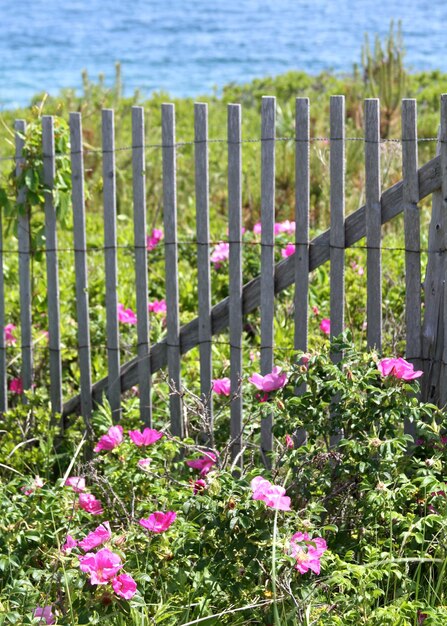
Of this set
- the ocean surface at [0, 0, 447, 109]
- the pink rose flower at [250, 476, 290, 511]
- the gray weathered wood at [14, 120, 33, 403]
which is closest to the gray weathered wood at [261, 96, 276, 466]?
the pink rose flower at [250, 476, 290, 511]

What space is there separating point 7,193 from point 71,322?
81cm

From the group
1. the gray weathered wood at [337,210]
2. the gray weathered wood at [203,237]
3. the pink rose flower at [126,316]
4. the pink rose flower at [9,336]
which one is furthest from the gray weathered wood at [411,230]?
the pink rose flower at [9,336]

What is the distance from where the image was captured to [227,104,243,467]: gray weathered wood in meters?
3.32

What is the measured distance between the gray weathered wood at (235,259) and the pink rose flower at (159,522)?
792mm

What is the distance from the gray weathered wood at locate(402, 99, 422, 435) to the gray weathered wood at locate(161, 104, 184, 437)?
33.8 inches

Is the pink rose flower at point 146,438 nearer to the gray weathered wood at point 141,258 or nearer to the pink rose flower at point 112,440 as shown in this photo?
the pink rose flower at point 112,440

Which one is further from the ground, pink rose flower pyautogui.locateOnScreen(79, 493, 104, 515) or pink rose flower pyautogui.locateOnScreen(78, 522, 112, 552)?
pink rose flower pyautogui.locateOnScreen(78, 522, 112, 552)

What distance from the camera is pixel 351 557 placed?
2623 mm

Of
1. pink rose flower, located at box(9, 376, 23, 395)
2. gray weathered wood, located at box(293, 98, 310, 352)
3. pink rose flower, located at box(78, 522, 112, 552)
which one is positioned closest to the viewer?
pink rose flower, located at box(78, 522, 112, 552)

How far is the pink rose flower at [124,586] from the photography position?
7.66ft

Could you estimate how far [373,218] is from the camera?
3.16m

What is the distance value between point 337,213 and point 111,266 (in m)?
0.97

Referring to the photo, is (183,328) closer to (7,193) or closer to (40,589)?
(7,193)

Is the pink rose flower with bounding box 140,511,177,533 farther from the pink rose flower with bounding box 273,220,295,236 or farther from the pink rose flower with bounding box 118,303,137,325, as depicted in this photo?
the pink rose flower with bounding box 273,220,295,236
